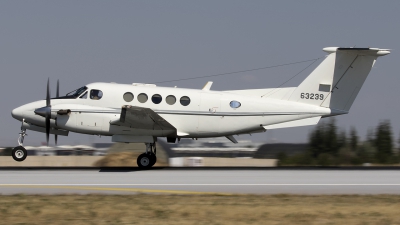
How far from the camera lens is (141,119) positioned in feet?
67.3

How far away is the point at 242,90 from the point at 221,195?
30.3ft

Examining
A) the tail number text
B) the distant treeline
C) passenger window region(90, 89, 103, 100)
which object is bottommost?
the distant treeline

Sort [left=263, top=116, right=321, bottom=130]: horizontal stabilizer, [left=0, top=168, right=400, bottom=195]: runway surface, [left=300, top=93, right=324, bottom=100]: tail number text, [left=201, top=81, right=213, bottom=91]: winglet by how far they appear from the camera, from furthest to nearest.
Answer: [left=201, top=81, right=213, bottom=91]: winglet → [left=300, top=93, right=324, bottom=100]: tail number text → [left=263, top=116, right=321, bottom=130]: horizontal stabilizer → [left=0, top=168, right=400, bottom=195]: runway surface

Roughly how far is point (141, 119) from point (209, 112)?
2935 millimetres

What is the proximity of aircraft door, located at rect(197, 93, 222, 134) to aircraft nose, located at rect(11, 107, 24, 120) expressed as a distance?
277 inches

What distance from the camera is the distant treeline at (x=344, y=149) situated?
115ft

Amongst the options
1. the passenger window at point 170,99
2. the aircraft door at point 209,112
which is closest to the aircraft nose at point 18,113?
the passenger window at point 170,99

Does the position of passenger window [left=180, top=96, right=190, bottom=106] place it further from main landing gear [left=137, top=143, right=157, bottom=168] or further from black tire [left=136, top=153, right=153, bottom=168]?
black tire [left=136, top=153, right=153, bottom=168]

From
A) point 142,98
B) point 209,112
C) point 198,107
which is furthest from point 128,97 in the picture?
point 209,112

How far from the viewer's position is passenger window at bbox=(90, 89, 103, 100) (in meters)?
21.5

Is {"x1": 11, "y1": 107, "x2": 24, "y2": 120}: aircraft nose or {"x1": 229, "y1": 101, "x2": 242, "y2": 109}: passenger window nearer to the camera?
{"x1": 11, "y1": 107, "x2": 24, "y2": 120}: aircraft nose

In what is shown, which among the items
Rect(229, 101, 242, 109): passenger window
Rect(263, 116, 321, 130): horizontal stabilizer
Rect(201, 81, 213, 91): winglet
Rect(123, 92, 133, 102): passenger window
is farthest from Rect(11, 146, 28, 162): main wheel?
Rect(263, 116, 321, 130): horizontal stabilizer

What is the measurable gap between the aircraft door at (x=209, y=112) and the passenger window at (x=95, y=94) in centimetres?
399

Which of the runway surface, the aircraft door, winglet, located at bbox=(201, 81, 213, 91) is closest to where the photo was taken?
the runway surface
